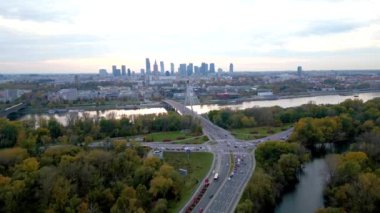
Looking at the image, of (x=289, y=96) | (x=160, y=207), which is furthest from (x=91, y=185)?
(x=289, y=96)

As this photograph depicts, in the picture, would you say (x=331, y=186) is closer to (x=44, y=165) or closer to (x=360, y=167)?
(x=360, y=167)

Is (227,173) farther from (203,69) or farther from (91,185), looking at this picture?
(203,69)

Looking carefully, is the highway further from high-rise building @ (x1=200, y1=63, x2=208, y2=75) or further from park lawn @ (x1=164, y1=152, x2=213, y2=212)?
high-rise building @ (x1=200, y1=63, x2=208, y2=75)

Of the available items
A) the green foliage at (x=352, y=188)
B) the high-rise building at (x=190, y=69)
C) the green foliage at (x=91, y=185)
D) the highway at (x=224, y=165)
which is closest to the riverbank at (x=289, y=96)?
the highway at (x=224, y=165)

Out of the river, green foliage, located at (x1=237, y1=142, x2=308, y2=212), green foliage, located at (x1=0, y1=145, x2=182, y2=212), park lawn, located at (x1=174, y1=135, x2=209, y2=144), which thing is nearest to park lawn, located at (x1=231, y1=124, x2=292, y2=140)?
park lawn, located at (x1=174, y1=135, x2=209, y2=144)

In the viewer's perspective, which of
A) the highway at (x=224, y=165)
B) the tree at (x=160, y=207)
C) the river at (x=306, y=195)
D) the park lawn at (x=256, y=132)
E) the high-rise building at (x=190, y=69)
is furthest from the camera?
the high-rise building at (x=190, y=69)

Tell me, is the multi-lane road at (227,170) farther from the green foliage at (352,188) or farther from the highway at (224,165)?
the green foliage at (352,188)

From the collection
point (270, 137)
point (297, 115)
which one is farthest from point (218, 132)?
point (297, 115)
